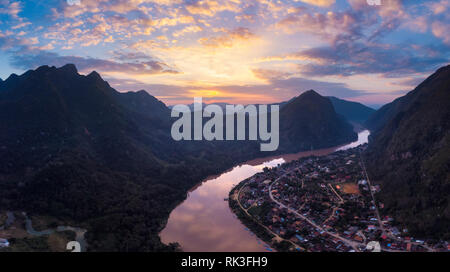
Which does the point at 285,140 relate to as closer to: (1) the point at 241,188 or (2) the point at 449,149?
(1) the point at 241,188

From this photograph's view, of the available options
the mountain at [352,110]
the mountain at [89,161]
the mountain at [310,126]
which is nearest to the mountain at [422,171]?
the mountain at [89,161]

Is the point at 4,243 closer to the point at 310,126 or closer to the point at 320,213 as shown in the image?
the point at 320,213

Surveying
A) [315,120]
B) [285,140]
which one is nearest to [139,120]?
[285,140]

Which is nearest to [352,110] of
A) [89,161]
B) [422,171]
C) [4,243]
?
[422,171]

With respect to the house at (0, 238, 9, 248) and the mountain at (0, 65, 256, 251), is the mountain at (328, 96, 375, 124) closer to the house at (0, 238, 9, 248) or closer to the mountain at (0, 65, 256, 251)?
the mountain at (0, 65, 256, 251)

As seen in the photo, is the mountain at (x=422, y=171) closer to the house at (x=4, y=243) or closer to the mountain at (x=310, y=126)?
the mountain at (x=310, y=126)

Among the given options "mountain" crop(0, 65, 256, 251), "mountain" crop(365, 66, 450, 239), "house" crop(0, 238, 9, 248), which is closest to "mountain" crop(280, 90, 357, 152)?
"mountain" crop(0, 65, 256, 251)

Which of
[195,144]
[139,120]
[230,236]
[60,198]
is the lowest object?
[230,236]
